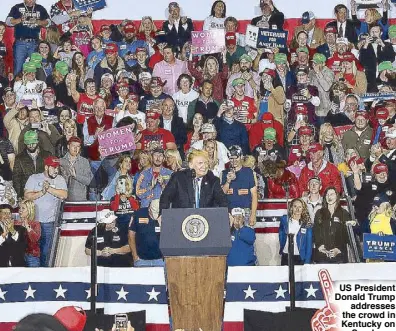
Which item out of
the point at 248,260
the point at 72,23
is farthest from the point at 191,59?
the point at 248,260

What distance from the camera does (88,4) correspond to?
15.8m

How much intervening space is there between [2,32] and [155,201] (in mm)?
5622

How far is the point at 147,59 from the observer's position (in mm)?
14195

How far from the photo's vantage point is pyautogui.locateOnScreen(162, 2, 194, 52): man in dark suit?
1477 centimetres

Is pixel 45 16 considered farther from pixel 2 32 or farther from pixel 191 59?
pixel 191 59

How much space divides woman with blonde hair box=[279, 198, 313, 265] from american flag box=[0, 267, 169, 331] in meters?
1.55

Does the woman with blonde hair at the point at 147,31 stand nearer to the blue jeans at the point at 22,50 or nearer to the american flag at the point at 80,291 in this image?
the blue jeans at the point at 22,50

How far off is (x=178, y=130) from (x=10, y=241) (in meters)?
3.21

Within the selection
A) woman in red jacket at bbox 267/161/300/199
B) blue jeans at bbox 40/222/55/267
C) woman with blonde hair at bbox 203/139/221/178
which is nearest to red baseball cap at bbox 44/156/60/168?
blue jeans at bbox 40/222/55/267

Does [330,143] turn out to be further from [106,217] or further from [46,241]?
[46,241]

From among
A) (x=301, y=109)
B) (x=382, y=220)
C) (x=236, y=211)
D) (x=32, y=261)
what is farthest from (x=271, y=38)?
(x=32, y=261)

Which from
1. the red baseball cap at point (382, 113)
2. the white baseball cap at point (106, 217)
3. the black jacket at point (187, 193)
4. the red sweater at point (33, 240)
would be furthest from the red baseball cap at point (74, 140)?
the red baseball cap at point (382, 113)

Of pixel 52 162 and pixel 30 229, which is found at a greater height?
pixel 52 162

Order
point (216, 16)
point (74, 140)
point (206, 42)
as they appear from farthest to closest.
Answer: point (216, 16)
point (206, 42)
point (74, 140)
